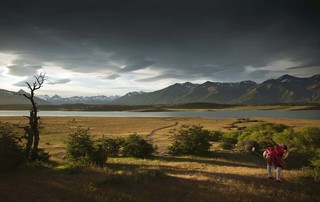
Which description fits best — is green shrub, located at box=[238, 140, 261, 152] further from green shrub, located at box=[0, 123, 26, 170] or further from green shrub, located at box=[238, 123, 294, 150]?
green shrub, located at box=[0, 123, 26, 170]

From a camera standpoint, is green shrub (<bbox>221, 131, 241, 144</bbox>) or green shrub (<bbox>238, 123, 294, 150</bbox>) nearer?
green shrub (<bbox>238, 123, 294, 150</bbox>)

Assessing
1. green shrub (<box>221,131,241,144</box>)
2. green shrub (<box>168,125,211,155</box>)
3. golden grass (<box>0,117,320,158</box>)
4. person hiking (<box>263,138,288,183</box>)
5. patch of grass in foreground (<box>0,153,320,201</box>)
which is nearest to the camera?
patch of grass in foreground (<box>0,153,320,201</box>)

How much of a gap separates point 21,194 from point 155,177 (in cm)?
748

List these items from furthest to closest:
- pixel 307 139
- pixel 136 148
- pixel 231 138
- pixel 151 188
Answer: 1. pixel 231 138
2. pixel 307 139
3. pixel 136 148
4. pixel 151 188

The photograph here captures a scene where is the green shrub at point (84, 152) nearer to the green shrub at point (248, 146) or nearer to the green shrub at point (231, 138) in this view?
the green shrub at point (248, 146)

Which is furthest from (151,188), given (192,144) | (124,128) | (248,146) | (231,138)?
(124,128)

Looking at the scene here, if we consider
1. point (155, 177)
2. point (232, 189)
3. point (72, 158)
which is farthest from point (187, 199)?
point (72, 158)

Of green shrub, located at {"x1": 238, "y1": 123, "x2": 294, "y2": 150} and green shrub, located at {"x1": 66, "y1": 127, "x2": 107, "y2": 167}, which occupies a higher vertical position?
green shrub, located at {"x1": 66, "y1": 127, "x2": 107, "y2": 167}

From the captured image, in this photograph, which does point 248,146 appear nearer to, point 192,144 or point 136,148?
point 192,144

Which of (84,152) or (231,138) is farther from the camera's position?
(231,138)

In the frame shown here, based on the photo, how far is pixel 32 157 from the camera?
25.2 meters

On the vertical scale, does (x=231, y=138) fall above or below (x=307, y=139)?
below

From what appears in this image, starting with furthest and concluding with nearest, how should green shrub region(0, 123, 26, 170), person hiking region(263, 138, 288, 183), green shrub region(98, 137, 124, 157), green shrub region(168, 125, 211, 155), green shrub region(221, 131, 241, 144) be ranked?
green shrub region(221, 131, 241, 144)
green shrub region(168, 125, 211, 155)
green shrub region(98, 137, 124, 157)
green shrub region(0, 123, 26, 170)
person hiking region(263, 138, 288, 183)

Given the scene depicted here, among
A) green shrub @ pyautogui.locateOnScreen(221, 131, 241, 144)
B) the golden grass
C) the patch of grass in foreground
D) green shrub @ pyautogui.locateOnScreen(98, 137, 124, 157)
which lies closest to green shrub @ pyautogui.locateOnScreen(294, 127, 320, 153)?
green shrub @ pyautogui.locateOnScreen(221, 131, 241, 144)
